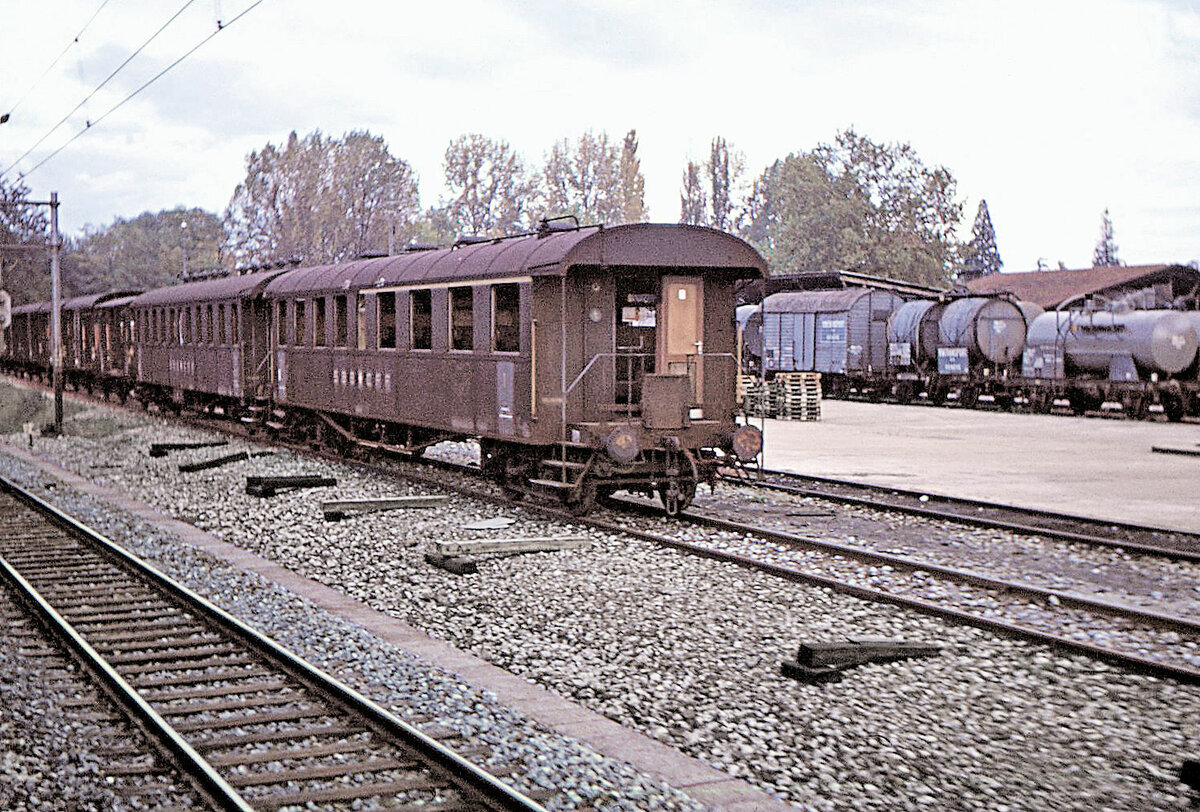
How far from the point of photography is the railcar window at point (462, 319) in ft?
50.5

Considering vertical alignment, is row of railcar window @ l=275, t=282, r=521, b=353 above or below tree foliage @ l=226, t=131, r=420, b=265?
below

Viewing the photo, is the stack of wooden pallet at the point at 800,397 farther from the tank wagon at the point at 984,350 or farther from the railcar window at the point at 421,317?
the railcar window at the point at 421,317

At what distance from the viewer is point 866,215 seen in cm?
7831

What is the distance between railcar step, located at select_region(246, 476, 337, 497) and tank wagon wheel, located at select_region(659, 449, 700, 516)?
217 inches

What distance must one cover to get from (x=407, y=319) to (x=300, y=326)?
6006 millimetres

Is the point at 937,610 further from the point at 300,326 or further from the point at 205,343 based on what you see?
the point at 205,343

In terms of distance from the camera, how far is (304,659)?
822cm

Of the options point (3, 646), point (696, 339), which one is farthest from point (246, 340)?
point (3, 646)

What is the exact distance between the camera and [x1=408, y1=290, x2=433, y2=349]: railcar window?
16578 mm

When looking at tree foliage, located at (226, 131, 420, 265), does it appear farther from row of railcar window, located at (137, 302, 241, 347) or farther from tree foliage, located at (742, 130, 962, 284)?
row of railcar window, located at (137, 302, 241, 347)

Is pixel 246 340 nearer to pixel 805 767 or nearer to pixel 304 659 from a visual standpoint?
pixel 304 659

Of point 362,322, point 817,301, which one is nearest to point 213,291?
point 362,322

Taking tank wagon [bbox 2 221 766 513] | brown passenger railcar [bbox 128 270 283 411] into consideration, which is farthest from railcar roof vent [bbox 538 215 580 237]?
brown passenger railcar [bbox 128 270 283 411]

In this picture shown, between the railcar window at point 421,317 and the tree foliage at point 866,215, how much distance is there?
2383 inches
